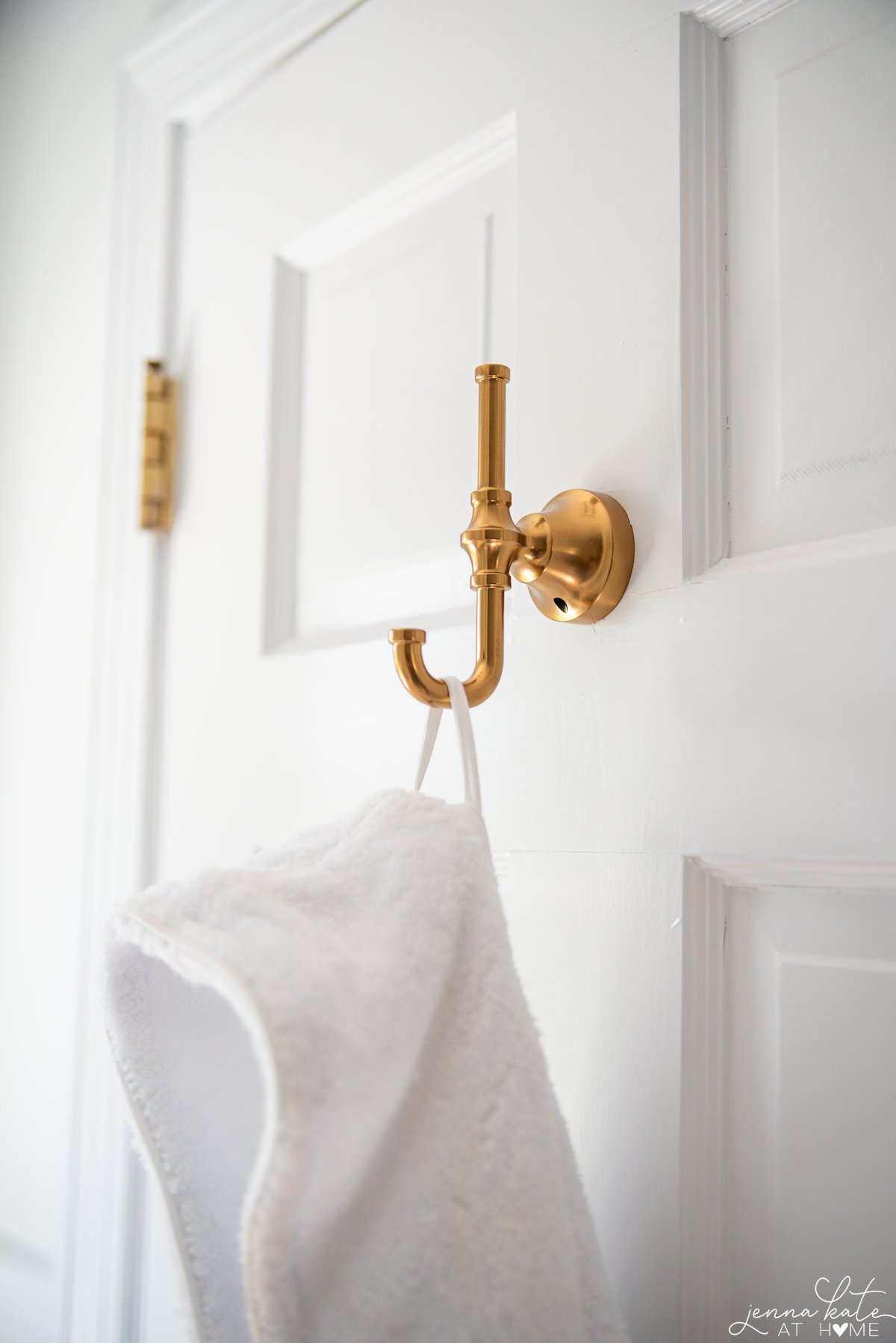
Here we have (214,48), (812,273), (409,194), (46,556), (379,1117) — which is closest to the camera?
(379,1117)

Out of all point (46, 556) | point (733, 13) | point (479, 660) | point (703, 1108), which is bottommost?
point (703, 1108)

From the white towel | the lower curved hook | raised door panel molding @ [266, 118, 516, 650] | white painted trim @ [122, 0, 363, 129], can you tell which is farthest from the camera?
white painted trim @ [122, 0, 363, 129]

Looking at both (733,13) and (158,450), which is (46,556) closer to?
(158,450)

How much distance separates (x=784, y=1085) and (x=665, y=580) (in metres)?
0.23

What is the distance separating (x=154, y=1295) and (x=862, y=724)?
2.08ft

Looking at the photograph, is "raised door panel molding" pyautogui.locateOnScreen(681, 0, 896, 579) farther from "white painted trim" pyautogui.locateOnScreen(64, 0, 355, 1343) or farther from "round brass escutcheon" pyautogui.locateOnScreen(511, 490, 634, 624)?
"white painted trim" pyautogui.locateOnScreen(64, 0, 355, 1343)

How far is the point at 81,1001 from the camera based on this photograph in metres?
0.87

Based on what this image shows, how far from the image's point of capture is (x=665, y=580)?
0.53 metres

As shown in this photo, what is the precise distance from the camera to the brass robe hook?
0.50 meters

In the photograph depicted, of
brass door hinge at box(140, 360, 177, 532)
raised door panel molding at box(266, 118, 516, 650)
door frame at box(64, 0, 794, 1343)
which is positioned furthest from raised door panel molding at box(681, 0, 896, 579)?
brass door hinge at box(140, 360, 177, 532)

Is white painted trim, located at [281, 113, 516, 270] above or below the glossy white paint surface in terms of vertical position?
above

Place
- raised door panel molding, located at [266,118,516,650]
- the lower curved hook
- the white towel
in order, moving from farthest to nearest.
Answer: raised door panel molding, located at [266,118,516,650] → the lower curved hook → the white towel

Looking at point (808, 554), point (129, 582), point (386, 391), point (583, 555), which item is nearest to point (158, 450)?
point (129, 582)

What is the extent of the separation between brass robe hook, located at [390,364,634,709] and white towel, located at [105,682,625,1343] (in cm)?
7
